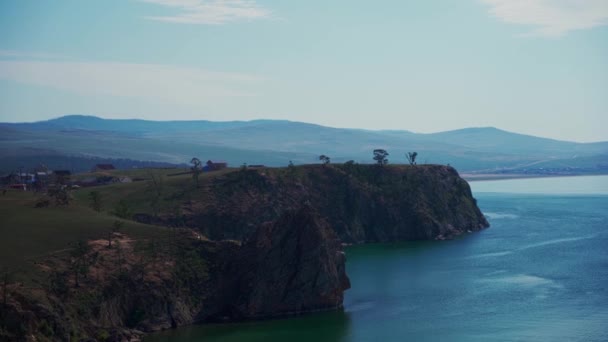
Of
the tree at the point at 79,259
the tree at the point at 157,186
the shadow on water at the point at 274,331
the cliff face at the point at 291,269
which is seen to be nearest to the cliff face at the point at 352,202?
Result: the tree at the point at 157,186

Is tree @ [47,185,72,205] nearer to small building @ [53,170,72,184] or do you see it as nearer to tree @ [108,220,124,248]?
tree @ [108,220,124,248]

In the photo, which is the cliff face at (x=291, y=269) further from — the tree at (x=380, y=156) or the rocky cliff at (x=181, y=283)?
the tree at (x=380, y=156)

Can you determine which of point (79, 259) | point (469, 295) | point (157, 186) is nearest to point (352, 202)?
point (157, 186)

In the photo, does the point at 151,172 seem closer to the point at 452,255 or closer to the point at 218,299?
the point at 452,255

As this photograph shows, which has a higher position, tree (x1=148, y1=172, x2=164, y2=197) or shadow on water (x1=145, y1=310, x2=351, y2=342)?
tree (x1=148, y1=172, x2=164, y2=197)

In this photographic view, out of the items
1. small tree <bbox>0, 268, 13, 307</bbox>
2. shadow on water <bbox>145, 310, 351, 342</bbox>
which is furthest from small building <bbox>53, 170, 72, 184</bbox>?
shadow on water <bbox>145, 310, 351, 342</bbox>

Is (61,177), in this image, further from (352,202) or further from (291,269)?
(291,269)
